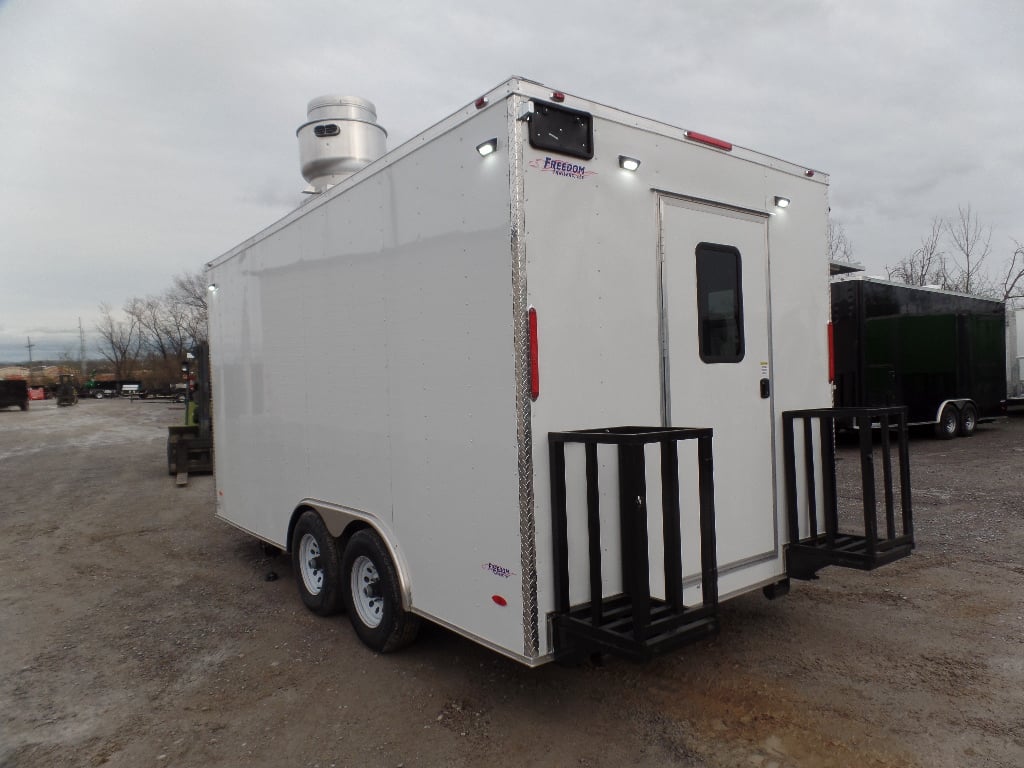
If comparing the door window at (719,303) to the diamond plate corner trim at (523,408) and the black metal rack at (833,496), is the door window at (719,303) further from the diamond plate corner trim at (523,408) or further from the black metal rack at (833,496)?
the diamond plate corner trim at (523,408)

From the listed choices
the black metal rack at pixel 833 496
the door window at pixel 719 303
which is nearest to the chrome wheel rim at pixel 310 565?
the door window at pixel 719 303

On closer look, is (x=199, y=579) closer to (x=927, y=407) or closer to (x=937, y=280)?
(x=927, y=407)

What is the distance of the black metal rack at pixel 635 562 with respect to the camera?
2799mm

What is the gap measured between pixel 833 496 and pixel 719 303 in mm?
1404

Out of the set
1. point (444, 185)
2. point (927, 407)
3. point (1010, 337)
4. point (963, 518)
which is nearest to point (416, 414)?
point (444, 185)

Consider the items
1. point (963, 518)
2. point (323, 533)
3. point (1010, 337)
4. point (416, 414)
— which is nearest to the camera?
point (416, 414)

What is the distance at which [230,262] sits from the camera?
611cm

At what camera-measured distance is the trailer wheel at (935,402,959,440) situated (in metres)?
13.8

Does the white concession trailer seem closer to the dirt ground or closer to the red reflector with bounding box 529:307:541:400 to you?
the red reflector with bounding box 529:307:541:400

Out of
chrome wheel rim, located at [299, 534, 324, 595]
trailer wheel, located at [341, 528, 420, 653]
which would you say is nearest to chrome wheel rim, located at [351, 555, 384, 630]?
trailer wheel, located at [341, 528, 420, 653]

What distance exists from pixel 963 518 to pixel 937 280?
25.8 metres

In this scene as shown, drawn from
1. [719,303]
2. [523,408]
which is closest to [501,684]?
[523,408]

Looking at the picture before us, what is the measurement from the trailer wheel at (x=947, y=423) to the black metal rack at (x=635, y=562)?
13135mm

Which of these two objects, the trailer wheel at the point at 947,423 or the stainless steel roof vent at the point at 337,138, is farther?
the trailer wheel at the point at 947,423
